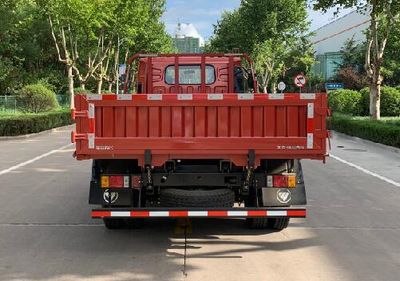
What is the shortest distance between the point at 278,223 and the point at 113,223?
205cm

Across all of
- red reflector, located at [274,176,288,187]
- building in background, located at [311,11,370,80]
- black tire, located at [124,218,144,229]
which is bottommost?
black tire, located at [124,218,144,229]

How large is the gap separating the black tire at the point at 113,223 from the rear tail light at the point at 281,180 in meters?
2.03

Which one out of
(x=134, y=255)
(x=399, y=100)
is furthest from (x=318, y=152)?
(x=399, y=100)

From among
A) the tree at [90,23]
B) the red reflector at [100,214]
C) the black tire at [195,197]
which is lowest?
the red reflector at [100,214]

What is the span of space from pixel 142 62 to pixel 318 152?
485cm

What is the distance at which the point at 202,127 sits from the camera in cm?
632

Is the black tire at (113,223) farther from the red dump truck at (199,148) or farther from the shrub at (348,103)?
the shrub at (348,103)

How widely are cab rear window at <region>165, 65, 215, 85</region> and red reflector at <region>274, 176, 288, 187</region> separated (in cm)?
392

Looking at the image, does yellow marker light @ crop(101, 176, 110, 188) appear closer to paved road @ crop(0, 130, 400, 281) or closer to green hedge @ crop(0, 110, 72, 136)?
paved road @ crop(0, 130, 400, 281)

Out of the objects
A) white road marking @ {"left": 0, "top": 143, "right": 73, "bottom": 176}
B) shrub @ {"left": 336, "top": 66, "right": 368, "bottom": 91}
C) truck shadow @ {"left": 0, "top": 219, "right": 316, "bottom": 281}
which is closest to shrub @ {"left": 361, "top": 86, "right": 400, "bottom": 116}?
shrub @ {"left": 336, "top": 66, "right": 368, "bottom": 91}

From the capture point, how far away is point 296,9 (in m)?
46.7

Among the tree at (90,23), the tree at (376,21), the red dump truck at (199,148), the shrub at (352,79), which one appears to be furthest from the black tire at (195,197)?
the shrub at (352,79)

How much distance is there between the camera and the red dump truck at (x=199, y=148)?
6.25 metres

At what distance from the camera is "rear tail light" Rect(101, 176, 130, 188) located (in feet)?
22.0
